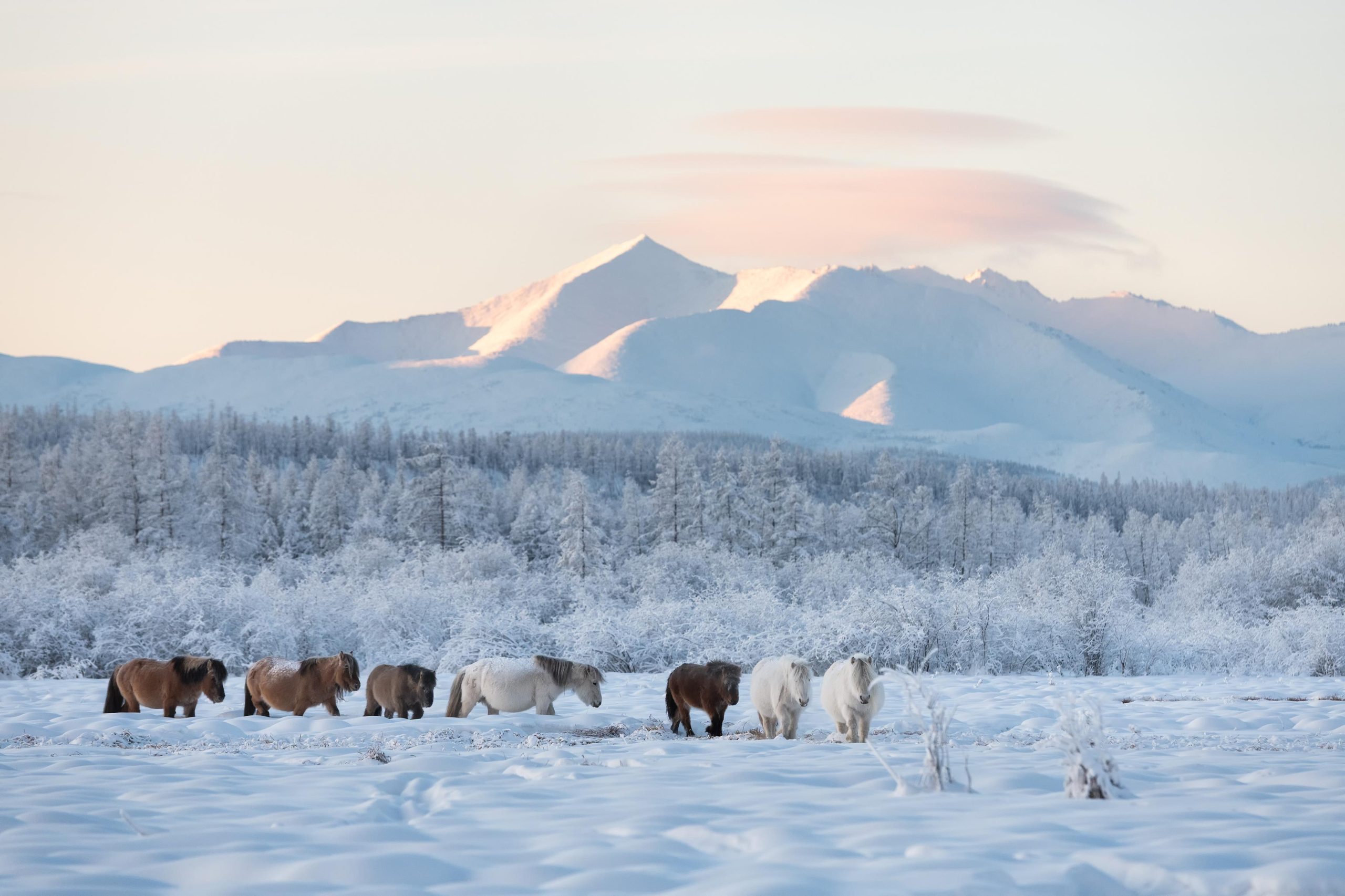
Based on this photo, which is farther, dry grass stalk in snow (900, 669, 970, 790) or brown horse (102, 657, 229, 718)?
brown horse (102, 657, 229, 718)

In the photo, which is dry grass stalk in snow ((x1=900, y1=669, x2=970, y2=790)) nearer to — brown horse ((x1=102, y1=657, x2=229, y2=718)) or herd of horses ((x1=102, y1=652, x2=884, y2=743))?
herd of horses ((x1=102, y1=652, x2=884, y2=743))

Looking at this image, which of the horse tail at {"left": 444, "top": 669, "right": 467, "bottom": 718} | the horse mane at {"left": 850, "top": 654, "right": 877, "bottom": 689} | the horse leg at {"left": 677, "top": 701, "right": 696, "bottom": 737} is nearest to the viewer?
the horse mane at {"left": 850, "top": 654, "right": 877, "bottom": 689}

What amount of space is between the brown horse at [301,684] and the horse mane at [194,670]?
0.44 meters

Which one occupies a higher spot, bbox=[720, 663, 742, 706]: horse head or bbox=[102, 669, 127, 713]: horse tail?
bbox=[720, 663, 742, 706]: horse head

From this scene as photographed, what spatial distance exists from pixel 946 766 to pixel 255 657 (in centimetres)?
2250

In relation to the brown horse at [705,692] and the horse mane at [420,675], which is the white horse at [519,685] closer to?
the horse mane at [420,675]

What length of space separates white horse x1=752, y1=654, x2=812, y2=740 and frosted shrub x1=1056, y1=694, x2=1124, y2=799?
4.88 m

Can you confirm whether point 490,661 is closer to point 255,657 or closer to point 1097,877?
point 1097,877

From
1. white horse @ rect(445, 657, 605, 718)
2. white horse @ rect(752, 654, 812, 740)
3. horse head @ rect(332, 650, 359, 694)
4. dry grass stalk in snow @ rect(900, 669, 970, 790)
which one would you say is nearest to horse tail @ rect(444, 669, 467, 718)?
white horse @ rect(445, 657, 605, 718)

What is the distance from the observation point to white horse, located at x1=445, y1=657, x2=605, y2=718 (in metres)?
15.3

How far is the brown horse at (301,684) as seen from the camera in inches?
585

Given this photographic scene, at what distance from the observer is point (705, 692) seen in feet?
46.9

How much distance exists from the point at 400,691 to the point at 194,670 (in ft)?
9.33

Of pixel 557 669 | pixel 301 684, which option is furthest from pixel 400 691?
pixel 557 669
